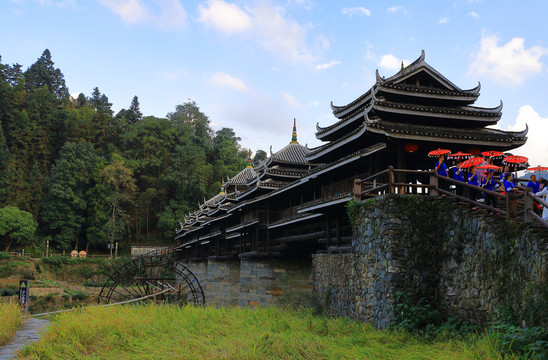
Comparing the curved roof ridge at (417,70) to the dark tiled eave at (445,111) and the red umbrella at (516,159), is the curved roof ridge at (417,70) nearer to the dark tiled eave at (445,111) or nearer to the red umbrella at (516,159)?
the dark tiled eave at (445,111)

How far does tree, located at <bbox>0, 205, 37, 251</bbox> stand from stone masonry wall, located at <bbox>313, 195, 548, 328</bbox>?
52.0 metres

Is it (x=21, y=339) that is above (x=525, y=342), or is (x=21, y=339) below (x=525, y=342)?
below

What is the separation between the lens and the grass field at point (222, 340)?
29.8 ft

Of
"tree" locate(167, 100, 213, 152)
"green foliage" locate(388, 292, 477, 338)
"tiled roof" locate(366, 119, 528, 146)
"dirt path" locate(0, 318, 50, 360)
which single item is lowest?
"dirt path" locate(0, 318, 50, 360)

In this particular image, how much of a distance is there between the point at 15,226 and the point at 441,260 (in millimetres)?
55811

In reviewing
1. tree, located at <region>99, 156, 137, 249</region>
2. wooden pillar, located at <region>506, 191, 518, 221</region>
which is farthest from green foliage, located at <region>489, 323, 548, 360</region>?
tree, located at <region>99, 156, 137, 249</region>

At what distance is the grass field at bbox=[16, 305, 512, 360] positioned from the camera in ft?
29.8

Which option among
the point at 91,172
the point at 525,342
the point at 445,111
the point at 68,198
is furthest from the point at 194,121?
the point at 525,342

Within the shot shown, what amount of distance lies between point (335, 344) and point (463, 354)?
263cm

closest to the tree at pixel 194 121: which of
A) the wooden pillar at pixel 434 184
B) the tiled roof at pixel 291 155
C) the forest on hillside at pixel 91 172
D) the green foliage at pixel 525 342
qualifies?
the forest on hillside at pixel 91 172

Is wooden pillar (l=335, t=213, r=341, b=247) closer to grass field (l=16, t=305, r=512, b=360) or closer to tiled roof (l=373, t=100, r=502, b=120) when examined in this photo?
tiled roof (l=373, t=100, r=502, b=120)

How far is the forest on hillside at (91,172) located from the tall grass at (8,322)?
4807cm

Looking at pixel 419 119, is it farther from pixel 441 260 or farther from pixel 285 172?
pixel 285 172

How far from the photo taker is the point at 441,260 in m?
11.9
